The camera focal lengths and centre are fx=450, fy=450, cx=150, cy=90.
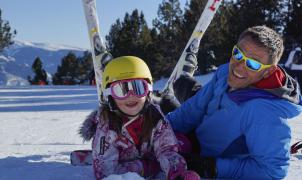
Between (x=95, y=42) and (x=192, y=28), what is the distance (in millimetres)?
23306

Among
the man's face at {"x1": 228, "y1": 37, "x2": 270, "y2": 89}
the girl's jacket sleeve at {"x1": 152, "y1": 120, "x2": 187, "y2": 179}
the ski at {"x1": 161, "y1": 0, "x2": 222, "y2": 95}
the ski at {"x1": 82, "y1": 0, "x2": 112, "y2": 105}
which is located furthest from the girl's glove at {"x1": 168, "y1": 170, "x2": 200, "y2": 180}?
the ski at {"x1": 161, "y1": 0, "x2": 222, "y2": 95}

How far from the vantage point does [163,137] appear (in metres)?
2.79

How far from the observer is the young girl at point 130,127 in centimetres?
272

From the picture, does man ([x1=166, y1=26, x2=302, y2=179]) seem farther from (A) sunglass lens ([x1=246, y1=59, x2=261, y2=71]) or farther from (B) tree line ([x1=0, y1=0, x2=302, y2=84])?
(B) tree line ([x1=0, y1=0, x2=302, y2=84])

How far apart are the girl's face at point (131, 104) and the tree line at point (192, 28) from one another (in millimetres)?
22357

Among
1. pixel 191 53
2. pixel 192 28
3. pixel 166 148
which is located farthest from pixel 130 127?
pixel 192 28

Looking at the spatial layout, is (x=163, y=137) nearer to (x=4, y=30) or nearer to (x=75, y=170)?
(x=75, y=170)

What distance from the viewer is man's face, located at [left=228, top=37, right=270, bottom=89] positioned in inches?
105

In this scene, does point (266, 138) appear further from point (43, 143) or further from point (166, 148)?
point (43, 143)

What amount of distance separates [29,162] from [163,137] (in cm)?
125

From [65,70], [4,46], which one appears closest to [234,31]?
[4,46]

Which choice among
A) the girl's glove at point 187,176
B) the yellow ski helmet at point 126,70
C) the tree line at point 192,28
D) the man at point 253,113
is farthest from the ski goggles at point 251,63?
the tree line at point 192,28

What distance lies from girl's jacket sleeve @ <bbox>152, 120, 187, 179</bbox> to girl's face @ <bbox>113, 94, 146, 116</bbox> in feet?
0.54

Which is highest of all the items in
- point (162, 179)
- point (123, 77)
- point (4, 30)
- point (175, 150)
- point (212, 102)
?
point (4, 30)
